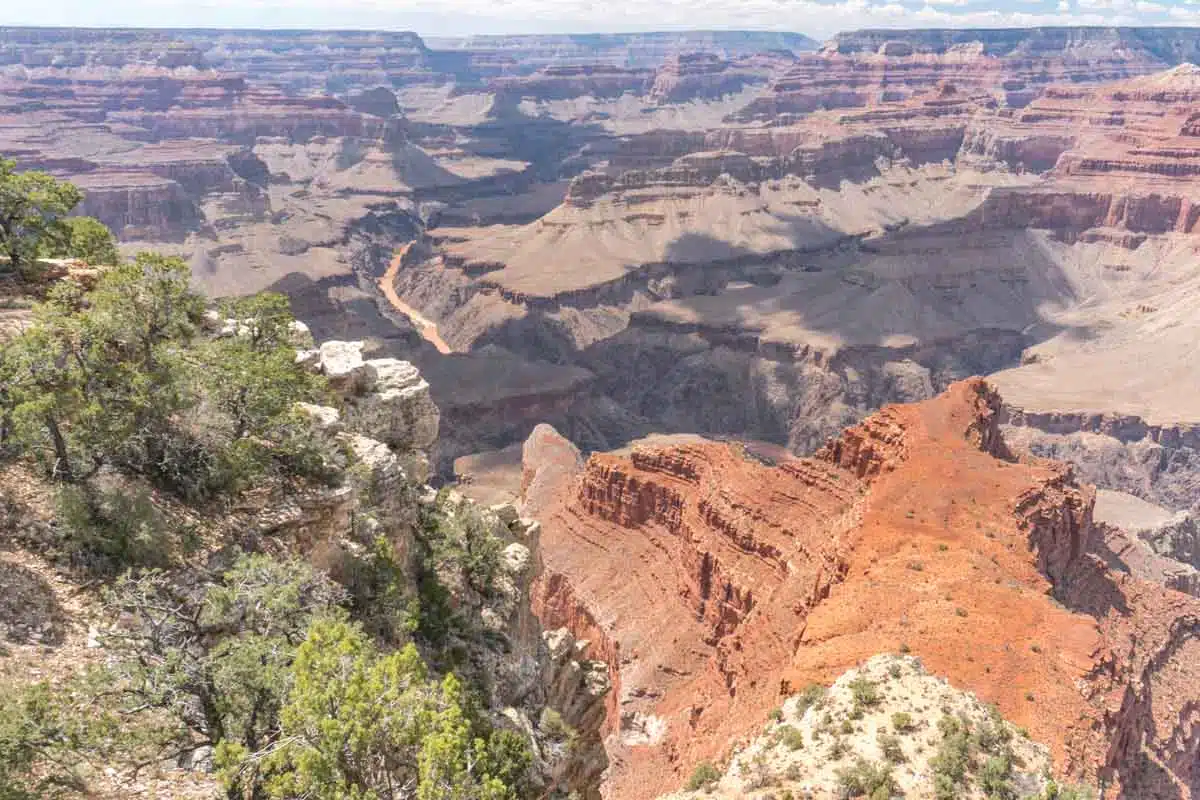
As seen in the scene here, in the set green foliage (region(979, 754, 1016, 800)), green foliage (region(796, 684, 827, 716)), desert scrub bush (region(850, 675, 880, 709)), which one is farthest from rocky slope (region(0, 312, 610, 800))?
green foliage (region(979, 754, 1016, 800))

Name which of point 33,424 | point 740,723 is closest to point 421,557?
point 33,424

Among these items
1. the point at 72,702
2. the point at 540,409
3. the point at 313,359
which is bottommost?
the point at 540,409

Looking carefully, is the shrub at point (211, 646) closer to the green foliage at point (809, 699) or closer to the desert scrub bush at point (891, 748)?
the desert scrub bush at point (891, 748)

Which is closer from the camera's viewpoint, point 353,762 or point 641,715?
point 353,762

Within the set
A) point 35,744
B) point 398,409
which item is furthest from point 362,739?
point 398,409

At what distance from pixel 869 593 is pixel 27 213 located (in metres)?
30.1

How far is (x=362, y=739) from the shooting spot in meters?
13.0

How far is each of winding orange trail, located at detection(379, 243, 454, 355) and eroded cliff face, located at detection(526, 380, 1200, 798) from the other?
9435 centimetres

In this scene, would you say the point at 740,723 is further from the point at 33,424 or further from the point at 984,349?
the point at 984,349

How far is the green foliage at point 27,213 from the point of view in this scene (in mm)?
25016

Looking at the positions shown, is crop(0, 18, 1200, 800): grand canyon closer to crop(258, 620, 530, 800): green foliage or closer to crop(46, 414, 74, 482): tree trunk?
crop(46, 414, 74, 482): tree trunk

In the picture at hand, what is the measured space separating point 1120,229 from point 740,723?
174m

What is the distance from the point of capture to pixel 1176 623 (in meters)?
40.1

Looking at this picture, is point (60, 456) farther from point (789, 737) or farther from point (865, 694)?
point (865, 694)
